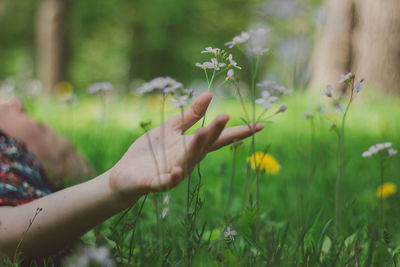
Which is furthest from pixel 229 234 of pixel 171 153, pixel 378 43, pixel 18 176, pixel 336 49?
pixel 378 43

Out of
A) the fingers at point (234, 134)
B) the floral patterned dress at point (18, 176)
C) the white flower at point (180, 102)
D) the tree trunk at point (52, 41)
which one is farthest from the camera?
the tree trunk at point (52, 41)

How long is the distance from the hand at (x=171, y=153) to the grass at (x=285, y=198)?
0.08 meters

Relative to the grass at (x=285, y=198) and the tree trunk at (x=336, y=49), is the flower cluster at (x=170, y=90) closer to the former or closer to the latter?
the grass at (x=285, y=198)

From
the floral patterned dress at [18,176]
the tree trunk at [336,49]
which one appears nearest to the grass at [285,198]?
the floral patterned dress at [18,176]

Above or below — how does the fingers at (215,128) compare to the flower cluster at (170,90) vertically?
below

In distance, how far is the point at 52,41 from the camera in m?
7.62

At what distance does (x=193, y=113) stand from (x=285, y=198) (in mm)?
620

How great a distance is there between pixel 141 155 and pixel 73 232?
274 mm

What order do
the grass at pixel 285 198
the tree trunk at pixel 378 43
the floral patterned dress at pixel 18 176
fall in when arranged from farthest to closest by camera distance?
1. the tree trunk at pixel 378 43
2. the floral patterned dress at pixel 18 176
3. the grass at pixel 285 198

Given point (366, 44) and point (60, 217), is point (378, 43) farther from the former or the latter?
point (60, 217)

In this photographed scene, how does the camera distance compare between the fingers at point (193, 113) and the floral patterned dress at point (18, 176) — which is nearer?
the fingers at point (193, 113)

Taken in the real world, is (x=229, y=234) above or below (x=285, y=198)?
above

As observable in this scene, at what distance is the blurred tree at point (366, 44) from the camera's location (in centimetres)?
505

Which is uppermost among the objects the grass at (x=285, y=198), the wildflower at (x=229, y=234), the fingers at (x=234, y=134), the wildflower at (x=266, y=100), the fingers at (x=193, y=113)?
the wildflower at (x=266, y=100)
